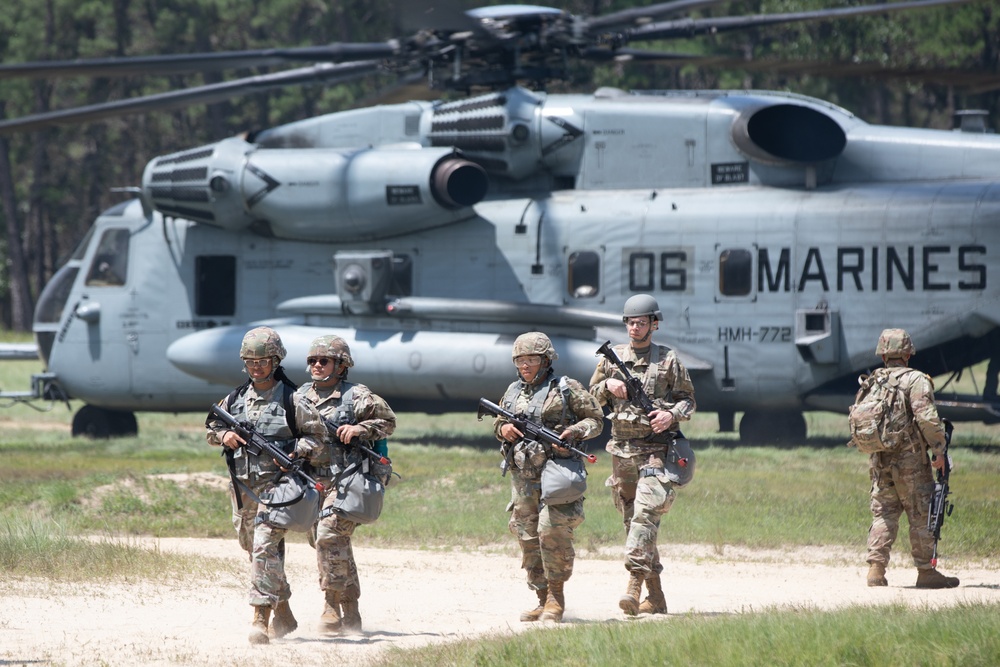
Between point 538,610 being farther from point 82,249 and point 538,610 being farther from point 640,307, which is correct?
point 82,249

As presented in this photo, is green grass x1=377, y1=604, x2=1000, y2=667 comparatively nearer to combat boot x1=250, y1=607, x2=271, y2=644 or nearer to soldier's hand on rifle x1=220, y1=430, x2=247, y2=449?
combat boot x1=250, y1=607, x2=271, y2=644

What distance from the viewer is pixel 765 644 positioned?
7.08 meters

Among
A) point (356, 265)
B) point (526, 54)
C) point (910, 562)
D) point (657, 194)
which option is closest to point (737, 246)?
→ point (657, 194)

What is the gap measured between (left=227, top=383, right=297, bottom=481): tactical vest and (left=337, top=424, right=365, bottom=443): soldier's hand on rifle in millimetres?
261

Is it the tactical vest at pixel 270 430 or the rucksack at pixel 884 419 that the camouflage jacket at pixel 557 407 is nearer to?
the tactical vest at pixel 270 430

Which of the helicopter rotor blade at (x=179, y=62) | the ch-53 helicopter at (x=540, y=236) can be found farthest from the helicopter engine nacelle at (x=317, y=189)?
the helicopter rotor blade at (x=179, y=62)

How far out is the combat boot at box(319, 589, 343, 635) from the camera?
8.34 m

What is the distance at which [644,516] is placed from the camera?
8805mm

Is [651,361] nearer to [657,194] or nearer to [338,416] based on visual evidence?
[338,416]

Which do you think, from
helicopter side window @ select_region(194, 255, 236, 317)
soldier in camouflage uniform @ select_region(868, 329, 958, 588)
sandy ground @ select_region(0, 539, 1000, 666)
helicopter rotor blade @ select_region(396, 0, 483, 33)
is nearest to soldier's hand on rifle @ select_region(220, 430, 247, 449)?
sandy ground @ select_region(0, 539, 1000, 666)

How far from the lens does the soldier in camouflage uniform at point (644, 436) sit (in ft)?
28.8

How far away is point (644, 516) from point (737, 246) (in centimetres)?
844

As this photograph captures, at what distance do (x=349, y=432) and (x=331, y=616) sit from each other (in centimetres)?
108

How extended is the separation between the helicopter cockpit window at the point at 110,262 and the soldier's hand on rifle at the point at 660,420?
40.5 feet
